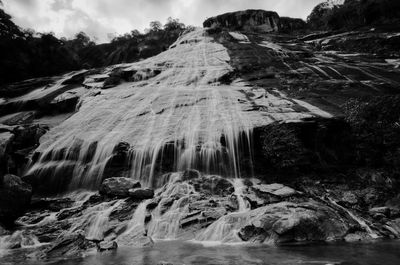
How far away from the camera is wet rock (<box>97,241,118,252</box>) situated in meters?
8.52

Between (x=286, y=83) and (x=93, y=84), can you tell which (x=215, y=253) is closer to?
(x=286, y=83)

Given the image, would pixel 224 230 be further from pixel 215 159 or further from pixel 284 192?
pixel 215 159

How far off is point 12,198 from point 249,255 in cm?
871

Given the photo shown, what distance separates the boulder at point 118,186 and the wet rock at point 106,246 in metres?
3.00

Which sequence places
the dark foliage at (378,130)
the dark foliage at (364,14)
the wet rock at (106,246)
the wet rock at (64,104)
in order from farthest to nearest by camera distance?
the dark foliage at (364,14) < the wet rock at (64,104) < the dark foliage at (378,130) < the wet rock at (106,246)

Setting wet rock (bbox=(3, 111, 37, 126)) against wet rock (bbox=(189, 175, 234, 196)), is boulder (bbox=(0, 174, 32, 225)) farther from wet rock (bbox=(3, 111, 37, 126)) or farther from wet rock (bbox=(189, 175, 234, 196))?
wet rock (bbox=(3, 111, 37, 126))

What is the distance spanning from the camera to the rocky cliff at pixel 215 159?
9.54m

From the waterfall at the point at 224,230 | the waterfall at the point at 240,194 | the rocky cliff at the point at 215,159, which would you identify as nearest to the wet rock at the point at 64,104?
the rocky cliff at the point at 215,159

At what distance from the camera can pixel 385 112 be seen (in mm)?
14266

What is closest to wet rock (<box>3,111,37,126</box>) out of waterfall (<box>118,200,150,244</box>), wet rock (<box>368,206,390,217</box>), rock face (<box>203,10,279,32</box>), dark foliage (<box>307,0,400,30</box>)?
waterfall (<box>118,200,150,244</box>)

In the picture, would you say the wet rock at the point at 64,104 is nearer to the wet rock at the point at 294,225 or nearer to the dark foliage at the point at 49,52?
the dark foliage at the point at 49,52

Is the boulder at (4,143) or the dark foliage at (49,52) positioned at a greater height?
the dark foliage at (49,52)

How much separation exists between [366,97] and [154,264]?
1321 centimetres

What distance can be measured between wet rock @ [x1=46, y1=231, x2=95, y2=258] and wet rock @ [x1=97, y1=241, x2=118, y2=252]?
0.61 ft
